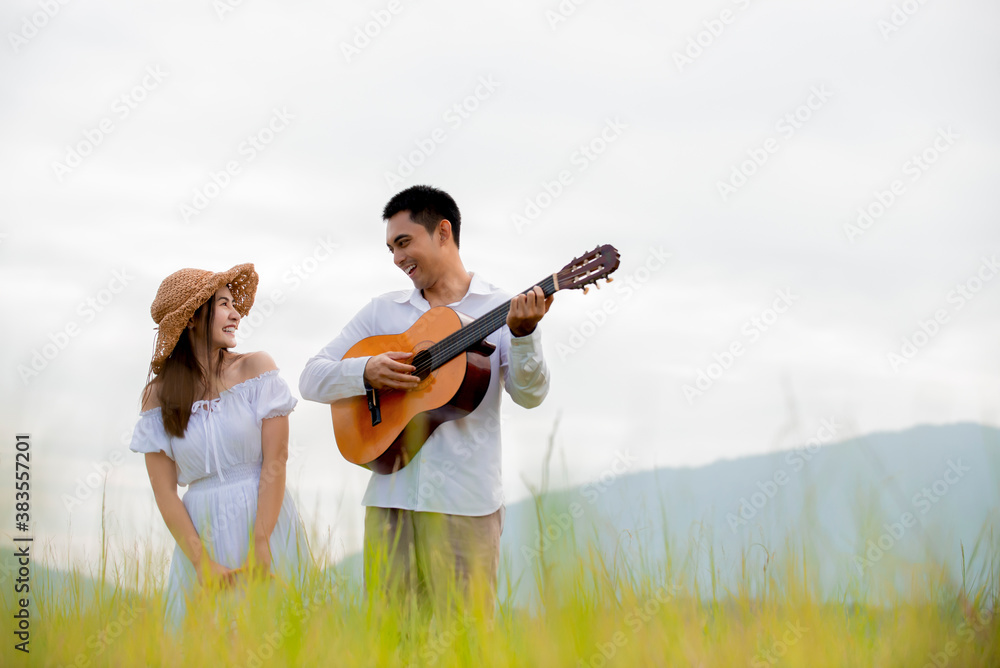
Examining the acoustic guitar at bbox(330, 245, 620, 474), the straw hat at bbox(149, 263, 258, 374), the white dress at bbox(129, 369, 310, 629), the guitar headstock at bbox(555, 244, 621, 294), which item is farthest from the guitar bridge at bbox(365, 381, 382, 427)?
the guitar headstock at bbox(555, 244, 621, 294)

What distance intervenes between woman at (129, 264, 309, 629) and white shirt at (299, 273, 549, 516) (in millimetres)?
263

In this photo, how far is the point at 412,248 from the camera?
10.4ft

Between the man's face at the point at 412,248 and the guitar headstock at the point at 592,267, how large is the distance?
26.3 inches

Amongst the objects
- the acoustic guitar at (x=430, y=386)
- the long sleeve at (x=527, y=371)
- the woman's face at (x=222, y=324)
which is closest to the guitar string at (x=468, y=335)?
the acoustic guitar at (x=430, y=386)

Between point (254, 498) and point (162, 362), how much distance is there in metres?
0.68

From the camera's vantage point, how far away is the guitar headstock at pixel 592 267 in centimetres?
276

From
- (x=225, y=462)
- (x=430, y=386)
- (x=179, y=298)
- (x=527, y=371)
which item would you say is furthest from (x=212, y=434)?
(x=527, y=371)

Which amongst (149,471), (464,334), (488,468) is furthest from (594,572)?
(149,471)

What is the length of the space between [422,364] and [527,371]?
546 mm

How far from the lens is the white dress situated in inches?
113

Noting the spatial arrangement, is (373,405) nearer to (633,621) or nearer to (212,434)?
(212,434)

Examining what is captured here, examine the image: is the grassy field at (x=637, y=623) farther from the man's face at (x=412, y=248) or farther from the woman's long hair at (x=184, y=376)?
the man's face at (x=412, y=248)

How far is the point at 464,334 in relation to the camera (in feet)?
9.91

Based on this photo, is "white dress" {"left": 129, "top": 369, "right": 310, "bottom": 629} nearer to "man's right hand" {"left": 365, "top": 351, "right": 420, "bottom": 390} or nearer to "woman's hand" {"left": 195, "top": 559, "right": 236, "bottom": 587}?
"woman's hand" {"left": 195, "top": 559, "right": 236, "bottom": 587}
